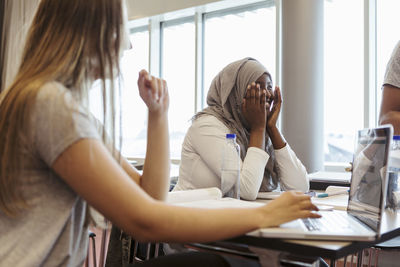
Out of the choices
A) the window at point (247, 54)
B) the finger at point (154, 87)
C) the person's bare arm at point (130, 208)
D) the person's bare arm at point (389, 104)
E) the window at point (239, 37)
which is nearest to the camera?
the person's bare arm at point (130, 208)

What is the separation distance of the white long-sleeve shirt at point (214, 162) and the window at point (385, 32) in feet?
8.06

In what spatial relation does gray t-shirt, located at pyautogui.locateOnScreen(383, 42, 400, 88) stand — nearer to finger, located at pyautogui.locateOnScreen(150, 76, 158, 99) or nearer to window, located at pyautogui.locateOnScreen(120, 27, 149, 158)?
finger, located at pyautogui.locateOnScreen(150, 76, 158, 99)

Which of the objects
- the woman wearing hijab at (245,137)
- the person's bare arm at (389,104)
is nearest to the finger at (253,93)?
the woman wearing hijab at (245,137)

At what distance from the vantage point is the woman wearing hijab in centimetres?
169

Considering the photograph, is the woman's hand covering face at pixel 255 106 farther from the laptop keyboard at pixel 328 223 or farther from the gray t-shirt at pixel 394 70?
the laptop keyboard at pixel 328 223

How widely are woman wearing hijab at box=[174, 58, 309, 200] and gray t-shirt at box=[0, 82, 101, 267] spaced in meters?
0.83

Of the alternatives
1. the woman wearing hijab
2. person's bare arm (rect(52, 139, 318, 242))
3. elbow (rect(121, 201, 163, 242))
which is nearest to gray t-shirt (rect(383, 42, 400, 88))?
the woman wearing hijab

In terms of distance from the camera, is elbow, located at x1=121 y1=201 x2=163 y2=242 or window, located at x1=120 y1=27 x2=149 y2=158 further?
window, located at x1=120 y1=27 x2=149 y2=158

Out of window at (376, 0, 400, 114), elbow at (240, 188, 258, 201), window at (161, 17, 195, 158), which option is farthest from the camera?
window at (161, 17, 195, 158)

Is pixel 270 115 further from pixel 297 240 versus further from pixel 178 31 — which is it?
pixel 178 31

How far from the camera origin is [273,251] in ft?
2.77

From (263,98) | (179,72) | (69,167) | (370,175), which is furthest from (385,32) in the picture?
(69,167)

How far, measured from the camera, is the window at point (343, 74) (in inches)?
155

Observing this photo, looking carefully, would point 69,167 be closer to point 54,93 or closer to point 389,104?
point 54,93
